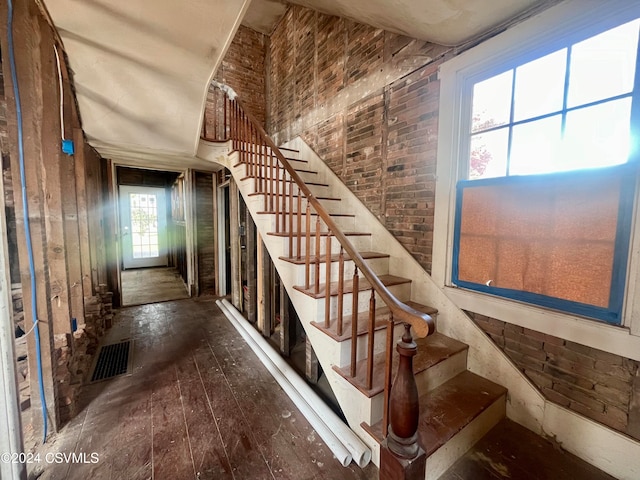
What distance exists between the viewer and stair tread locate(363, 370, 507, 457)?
135 cm

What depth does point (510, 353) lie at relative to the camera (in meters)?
1.73

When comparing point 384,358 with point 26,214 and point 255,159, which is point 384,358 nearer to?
point 255,159

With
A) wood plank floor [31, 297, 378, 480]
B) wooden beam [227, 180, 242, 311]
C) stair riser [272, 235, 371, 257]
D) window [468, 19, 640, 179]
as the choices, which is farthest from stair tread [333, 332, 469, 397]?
wooden beam [227, 180, 242, 311]

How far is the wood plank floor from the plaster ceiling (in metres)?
2.67

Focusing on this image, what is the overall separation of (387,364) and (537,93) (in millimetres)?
1867

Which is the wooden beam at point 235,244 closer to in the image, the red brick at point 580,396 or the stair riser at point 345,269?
the stair riser at point 345,269

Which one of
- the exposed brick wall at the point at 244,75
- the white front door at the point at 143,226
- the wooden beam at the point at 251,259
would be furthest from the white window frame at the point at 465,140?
the white front door at the point at 143,226

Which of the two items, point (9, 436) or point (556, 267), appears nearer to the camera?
point (9, 436)

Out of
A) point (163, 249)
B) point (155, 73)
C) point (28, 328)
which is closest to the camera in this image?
point (28, 328)

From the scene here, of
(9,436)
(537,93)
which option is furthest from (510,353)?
(9,436)

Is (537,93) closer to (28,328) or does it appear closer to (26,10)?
(26,10)

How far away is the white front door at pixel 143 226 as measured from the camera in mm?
7215

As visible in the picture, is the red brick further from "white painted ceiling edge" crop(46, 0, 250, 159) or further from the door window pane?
the door window pane

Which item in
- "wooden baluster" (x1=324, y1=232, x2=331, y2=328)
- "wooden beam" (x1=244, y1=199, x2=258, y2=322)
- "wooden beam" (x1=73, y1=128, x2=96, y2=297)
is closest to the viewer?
"wooden baluster" (x1=324, y1=232, x2=331, y2=328)
